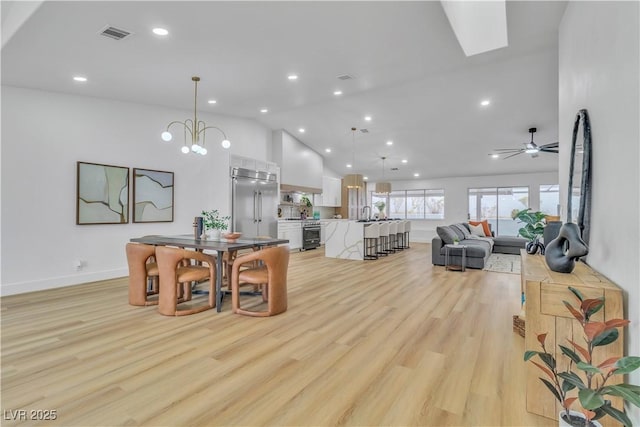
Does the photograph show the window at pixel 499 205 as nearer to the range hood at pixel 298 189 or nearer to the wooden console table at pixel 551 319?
the range hood at pixel 298 189

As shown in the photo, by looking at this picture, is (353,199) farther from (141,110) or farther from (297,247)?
(141,110)

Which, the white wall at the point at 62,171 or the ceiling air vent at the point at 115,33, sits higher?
the ceiling air vent at the point at 115,33

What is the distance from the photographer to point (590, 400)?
111 cm

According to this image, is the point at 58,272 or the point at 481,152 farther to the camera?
the point at 481,152

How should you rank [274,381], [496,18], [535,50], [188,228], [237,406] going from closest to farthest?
[237,406]
[274,381]
[496,18]
[535,50]
[188,228]

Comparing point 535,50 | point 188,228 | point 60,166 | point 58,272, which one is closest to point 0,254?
point 58,272

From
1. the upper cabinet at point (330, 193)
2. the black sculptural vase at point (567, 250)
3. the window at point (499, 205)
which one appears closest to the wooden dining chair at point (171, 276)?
the black sculptural vase at point (567, 250)

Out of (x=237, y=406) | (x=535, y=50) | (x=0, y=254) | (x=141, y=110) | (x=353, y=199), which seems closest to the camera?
(x=237, y=406)

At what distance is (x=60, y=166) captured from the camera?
468 centimetres

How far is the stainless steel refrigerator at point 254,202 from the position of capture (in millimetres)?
7277

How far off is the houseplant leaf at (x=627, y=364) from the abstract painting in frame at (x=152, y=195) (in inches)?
244

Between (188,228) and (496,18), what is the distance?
595cm

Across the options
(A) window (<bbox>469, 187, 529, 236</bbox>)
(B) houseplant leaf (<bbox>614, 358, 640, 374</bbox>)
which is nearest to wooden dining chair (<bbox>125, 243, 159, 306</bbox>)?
(B) houseplant leaf (<bbox>614, 358, 640, 374</bbox>)

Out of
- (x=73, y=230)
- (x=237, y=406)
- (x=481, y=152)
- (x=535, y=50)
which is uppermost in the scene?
(x=535, y=50)
